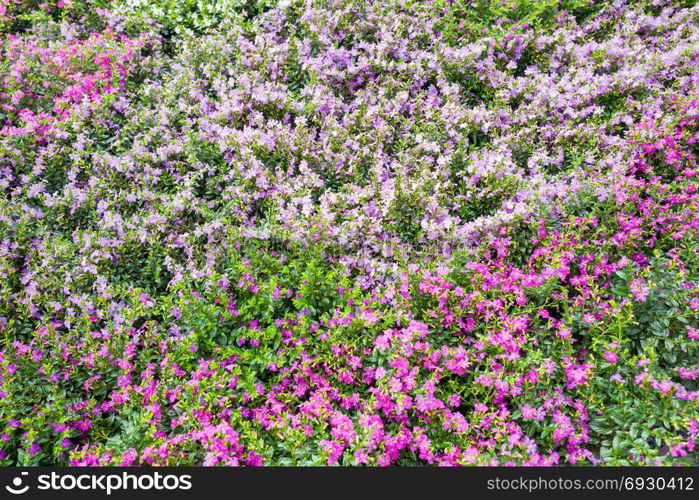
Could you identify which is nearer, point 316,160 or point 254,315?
point 254,315

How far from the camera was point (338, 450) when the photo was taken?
12.1 ft

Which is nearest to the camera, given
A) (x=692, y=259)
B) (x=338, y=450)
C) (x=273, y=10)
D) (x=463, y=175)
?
(x=338, y=450)

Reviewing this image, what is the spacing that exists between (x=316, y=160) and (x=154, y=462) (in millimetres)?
3759

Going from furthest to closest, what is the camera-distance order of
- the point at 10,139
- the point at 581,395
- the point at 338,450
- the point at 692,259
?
the point at 10,139 → the point at 692,259 → the point at 581,395 → the point at 338,450

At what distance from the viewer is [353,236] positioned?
211 inches

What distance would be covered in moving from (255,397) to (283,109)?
159 inches

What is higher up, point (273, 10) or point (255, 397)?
point (273, 10)

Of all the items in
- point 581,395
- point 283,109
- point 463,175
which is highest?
point 283,109

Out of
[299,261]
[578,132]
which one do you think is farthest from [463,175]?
[299,261]

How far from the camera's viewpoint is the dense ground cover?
402cm

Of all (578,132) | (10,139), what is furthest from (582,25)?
(10,139)

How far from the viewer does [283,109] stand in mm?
6793

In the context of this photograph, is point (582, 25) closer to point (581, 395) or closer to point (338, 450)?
point (581, 395)

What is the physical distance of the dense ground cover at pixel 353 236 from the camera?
4.02m
